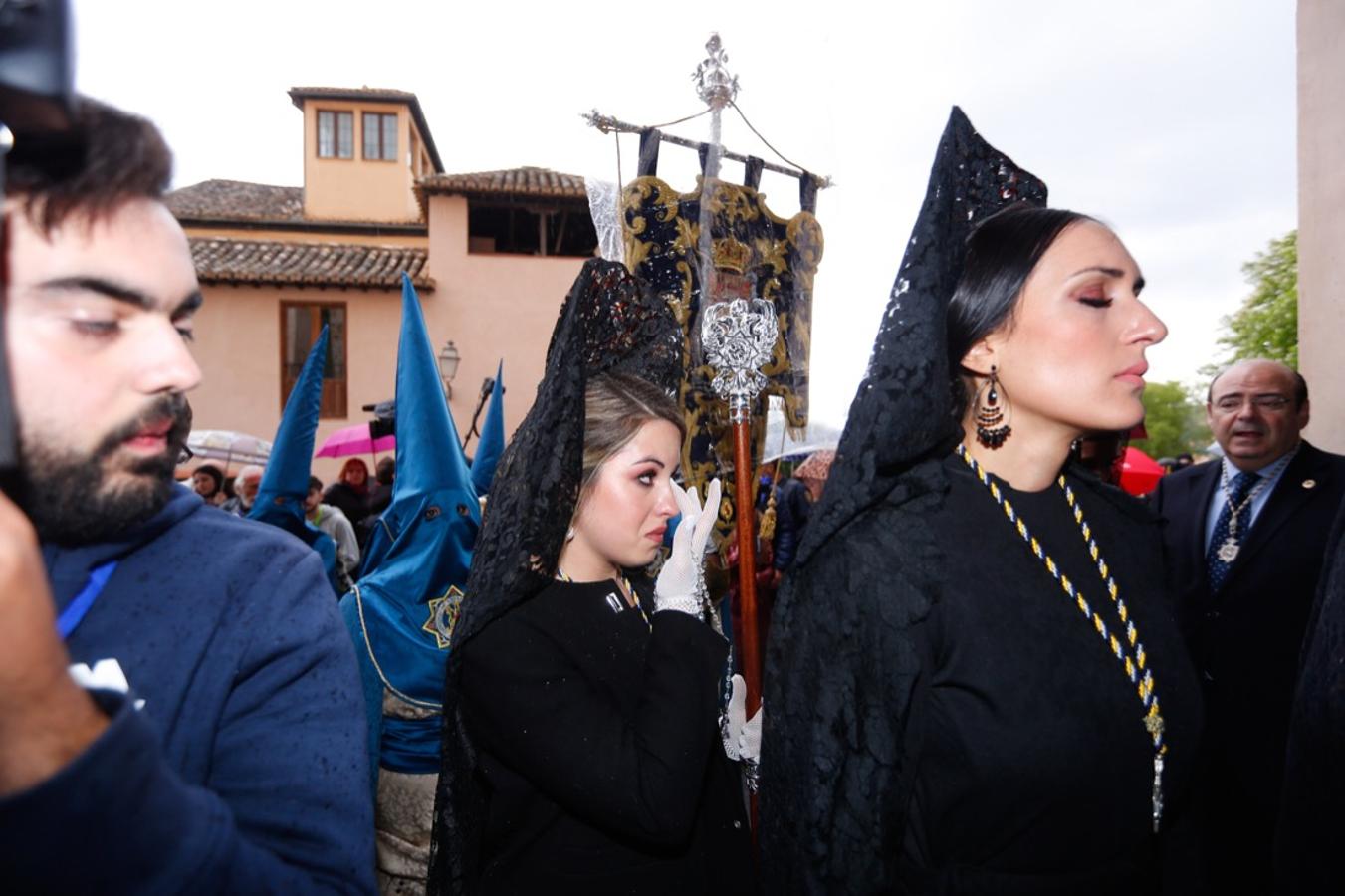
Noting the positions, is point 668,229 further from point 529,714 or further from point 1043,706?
point 1043,706

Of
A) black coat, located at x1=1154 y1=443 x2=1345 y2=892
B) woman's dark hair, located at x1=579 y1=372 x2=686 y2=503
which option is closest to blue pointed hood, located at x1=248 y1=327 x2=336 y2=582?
woman's dark hair, located at x1=579 y1=372 x2=686 y2=503

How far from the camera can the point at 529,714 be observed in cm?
164

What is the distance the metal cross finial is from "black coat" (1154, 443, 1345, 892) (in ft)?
7.60

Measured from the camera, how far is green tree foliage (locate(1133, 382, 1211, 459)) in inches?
2598

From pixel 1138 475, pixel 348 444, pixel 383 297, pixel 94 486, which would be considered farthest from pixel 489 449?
pixel 383 297

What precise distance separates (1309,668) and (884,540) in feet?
3.42

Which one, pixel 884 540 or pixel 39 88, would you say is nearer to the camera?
pixel 39 88

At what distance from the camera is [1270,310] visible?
2441 cm

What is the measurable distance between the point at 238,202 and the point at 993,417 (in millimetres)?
25458

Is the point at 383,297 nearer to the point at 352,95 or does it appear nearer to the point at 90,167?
the point at 352,95

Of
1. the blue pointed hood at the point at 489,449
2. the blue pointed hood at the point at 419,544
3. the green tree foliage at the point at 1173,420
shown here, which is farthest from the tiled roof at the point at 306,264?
the green tree foliage at the point at 1173,420

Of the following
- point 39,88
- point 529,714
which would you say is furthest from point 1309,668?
point 39,88

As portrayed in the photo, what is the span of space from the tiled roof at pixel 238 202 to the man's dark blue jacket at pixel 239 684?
2155cm

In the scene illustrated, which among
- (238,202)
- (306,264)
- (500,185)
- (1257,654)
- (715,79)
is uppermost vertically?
(500,185)
